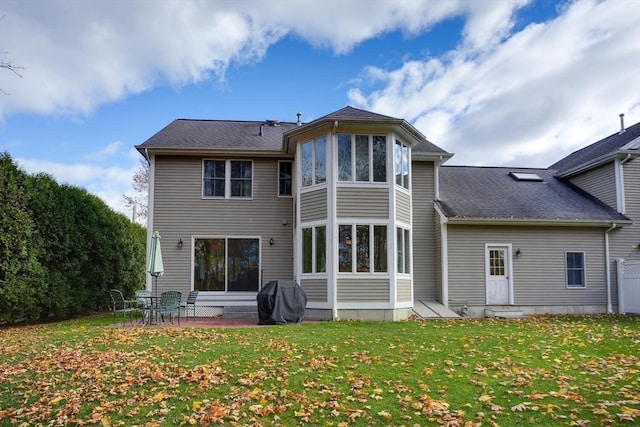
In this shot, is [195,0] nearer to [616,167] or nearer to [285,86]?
[285,86]

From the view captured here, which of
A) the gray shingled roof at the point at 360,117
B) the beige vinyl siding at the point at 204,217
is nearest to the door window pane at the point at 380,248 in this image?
the gray shingled roof at the point at 360,117

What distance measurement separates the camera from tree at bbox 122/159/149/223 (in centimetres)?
3303

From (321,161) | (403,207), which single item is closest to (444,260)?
(403,207)

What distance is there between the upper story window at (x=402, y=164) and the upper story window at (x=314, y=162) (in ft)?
6.80

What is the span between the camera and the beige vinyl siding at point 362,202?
1270 cm

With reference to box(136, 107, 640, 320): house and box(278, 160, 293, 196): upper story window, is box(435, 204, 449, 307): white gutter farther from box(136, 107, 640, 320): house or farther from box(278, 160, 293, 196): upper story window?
box(278, 160, 293, 196): upper story window

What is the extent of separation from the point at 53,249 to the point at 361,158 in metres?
9.19

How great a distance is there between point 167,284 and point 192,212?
7.90 feet

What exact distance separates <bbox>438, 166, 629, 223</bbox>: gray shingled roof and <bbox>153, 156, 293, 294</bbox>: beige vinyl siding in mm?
5410

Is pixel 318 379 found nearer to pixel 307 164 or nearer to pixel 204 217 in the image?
pixel 307 164

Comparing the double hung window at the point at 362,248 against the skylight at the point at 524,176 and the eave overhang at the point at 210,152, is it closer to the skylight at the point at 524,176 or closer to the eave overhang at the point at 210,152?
the eave overhang at the point at 210,152

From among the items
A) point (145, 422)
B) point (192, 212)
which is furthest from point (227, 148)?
point (145, 422)

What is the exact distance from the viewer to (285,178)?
1561 cm

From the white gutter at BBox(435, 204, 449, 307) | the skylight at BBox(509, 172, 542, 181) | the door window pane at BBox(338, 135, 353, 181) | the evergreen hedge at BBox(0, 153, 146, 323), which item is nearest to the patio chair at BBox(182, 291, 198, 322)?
the evergreen hedge at BBox(0, 153, 146, 323)
